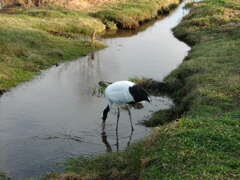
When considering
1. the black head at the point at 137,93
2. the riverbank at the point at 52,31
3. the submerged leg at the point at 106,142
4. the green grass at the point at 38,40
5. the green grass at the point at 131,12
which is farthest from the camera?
the green grass at the point at 131,12

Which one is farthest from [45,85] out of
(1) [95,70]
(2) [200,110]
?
(2) [200,110]

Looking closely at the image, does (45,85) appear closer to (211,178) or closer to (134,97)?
(134,97)

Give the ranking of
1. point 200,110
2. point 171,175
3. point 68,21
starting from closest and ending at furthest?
point 171,175 < point 200,110 < point 68,21

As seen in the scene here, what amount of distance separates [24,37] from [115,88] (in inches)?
485

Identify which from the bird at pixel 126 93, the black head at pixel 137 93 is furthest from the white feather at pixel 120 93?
the black head at pixel 137 93

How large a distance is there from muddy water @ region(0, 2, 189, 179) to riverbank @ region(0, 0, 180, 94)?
2.56 feet

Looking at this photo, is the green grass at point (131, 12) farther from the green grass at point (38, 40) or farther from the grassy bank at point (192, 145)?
the grassy bank at point (192, 145)

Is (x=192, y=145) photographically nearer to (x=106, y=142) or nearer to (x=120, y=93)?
(x=106, y=142)

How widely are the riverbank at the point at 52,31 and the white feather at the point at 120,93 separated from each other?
18.9ft

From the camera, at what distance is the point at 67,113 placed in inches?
604

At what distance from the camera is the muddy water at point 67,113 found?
11.9 meters

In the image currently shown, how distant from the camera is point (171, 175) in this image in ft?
25.9

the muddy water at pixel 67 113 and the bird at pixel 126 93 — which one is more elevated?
the bird at pixel 126 93

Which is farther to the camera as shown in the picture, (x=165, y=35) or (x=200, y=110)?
(x=165, y=35)
